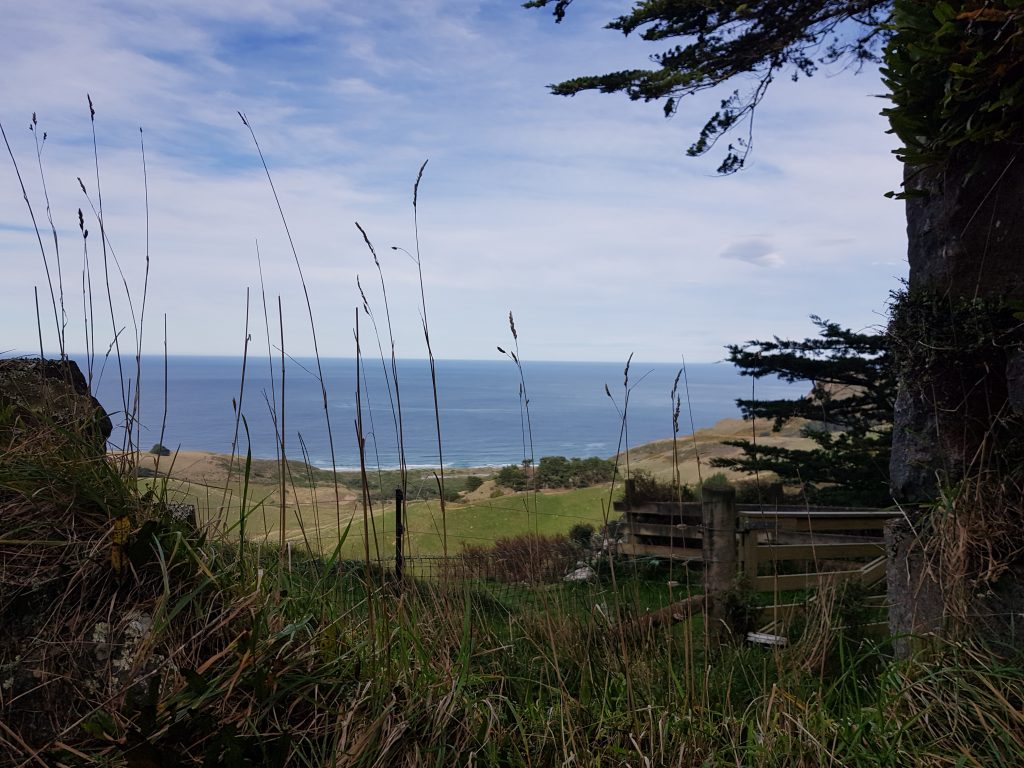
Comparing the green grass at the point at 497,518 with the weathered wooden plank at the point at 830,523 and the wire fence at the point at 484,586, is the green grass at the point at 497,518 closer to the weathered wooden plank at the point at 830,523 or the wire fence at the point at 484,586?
the wire fence at the point at 484,586

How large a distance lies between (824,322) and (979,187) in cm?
726

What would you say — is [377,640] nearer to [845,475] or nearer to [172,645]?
[172,645]

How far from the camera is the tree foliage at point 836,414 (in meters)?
9.26

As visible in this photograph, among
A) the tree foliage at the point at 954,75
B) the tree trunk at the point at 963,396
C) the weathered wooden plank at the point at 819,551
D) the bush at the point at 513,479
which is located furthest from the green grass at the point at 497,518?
the tree foliage at the point at 954,75

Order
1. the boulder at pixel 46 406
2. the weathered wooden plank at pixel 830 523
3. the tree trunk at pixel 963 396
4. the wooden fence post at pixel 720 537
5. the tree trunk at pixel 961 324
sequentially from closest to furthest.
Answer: the boulder at pixel 46 406
the tree trunk at pixel 963 396
the tree trunk at pixel 961 324
the wooden fence post at pixel 720 537
the weathered wooden plank at pixel 830 523

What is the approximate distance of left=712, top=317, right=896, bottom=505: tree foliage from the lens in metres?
9.26

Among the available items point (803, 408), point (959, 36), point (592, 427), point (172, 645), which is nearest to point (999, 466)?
point (959, 36)

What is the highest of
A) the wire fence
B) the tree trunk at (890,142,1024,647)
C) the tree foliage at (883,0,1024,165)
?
the tree foliage at (883,0,1024,165)

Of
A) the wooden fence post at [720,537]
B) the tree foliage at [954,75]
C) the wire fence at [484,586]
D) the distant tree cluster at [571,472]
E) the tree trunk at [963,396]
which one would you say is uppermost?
the tree foliage at [954,75]

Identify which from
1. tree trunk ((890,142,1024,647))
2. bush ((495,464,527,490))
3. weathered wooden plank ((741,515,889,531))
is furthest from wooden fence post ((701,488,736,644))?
weathered wooden plank ((741,515,889,531))

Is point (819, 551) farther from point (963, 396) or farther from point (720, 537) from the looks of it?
point (963, 396)

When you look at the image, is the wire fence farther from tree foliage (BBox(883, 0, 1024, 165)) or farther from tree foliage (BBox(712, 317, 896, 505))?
tree foliage (BBox(712, 317, 896, 505))

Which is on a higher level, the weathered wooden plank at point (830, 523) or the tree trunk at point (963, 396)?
the tree trunk at point (963, 396)

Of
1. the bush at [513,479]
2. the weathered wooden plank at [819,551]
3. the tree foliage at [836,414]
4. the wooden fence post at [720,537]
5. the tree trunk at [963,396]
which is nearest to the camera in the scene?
the tree trunk at [963,396]
